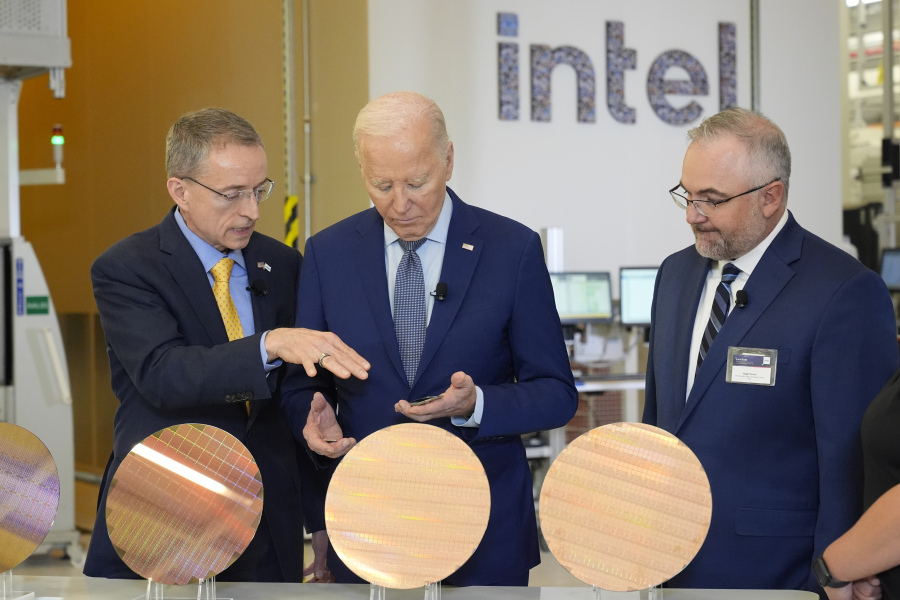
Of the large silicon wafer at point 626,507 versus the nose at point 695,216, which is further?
the nose at point 695,216

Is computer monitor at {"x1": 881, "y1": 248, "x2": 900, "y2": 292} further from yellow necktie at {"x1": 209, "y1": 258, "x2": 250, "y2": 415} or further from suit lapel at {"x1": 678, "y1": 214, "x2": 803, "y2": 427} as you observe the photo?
yellow necktie at {"x1": 209, "y1": 258, "x2": 250, "y2": 415}

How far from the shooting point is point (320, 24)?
650 cm

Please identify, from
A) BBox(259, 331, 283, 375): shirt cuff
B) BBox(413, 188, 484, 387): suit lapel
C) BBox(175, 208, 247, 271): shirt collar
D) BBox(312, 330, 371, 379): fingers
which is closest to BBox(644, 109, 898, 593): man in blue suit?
BBox(413, 188, 484, 387): suit lapel

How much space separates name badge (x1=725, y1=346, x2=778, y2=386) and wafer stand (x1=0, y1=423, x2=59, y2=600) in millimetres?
1310

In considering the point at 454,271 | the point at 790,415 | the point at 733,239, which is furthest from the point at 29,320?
the point at 790,415

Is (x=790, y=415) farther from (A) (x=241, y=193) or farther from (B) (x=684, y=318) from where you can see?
(A) (x=241, y=193)

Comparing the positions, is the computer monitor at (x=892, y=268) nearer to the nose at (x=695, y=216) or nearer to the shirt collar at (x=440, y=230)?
the nose at (x=695, y=216)

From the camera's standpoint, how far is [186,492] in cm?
172

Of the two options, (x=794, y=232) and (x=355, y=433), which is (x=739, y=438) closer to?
(x=794, y=232)

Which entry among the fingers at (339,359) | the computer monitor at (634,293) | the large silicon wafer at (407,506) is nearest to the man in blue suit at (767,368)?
the large silicon wafer at (407,506)

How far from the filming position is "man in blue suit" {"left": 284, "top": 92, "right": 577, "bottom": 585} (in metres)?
1.97

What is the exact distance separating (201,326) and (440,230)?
561 mm

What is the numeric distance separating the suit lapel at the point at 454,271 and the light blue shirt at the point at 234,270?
0.44 meters

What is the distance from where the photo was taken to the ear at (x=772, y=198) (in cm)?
201
